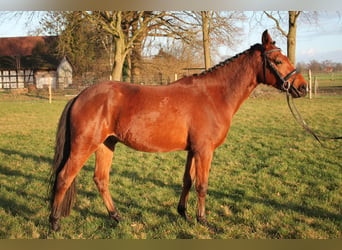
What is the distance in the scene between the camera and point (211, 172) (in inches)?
227

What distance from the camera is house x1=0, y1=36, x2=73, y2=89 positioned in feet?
119

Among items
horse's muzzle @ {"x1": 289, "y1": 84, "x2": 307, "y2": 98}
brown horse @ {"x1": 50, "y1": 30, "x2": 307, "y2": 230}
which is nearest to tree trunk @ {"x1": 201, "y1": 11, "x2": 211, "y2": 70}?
brown horse @ {"x1": 50, "y1": 30, "x2": 307, "y2": 230}

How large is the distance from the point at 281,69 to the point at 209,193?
231 centimetres

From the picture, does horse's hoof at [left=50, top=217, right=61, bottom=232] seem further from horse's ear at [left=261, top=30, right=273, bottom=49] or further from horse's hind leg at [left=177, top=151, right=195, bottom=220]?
horse's ear at [left=261, top=30, right=273, bottom=49]

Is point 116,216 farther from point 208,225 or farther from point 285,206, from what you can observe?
point 285,206

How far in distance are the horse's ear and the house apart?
120 feet

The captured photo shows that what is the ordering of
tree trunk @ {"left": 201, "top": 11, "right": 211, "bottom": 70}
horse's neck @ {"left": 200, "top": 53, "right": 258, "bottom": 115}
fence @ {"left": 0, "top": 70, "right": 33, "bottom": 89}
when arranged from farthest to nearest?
fence @ {"left": 0, "top": 70, "right": 33, "bottom": 89}
tree trunk @ {"left": 201, "top": 11, "right": 211, "bottom": 70}
horse's neck @ {"left": 200, "top": 53, "right": 258, "bottom": 115}

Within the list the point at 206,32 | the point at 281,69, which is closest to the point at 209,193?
the point at 281,69

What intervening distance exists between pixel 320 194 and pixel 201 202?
2195 millimetres

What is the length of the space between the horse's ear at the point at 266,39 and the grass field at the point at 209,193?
7.62 feet

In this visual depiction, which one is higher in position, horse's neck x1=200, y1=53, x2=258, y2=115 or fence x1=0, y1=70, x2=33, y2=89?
fence x1=0, y1=70, x2=33, y2=89

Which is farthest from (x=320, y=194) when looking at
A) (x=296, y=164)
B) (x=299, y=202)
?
(x=296, y=164)

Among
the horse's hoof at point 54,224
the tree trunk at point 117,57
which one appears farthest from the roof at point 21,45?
the horse's hoof at point 54,224

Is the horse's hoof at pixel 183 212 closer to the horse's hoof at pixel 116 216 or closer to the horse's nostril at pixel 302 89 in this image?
the horse's hoof at pixel 116 216
